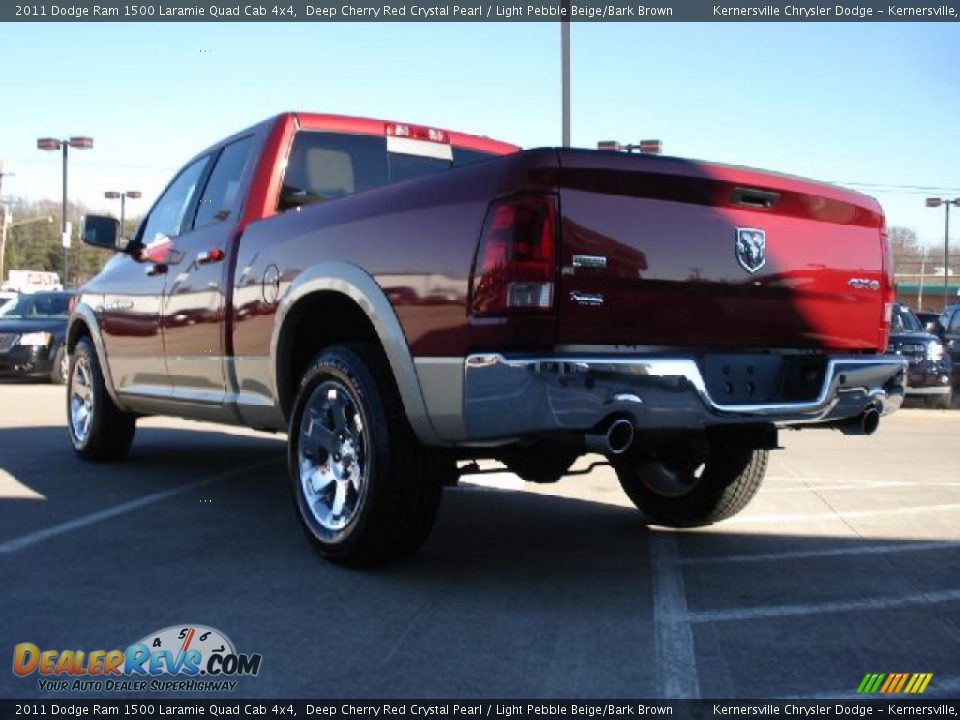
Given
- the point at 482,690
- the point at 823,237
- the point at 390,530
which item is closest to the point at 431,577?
the point at 390,530

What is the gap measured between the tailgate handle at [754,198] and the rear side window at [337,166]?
168cm

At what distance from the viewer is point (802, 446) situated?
9297 millimetres

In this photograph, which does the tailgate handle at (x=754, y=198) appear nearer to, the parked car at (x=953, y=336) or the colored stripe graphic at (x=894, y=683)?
the colored stripe graphic at (x=894, y=683)

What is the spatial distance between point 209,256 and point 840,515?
3796 millimetres

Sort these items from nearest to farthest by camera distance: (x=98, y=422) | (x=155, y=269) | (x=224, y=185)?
(x=224, y=185) → (x=155, y=269) → (x=98, y=422)

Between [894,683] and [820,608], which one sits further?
[820,608]

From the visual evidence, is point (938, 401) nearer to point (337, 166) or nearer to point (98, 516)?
point (337, 166)

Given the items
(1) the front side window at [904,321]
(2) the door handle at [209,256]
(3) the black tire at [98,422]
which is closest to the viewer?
(2) the door handle at [209,256]

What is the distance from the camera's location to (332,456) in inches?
166

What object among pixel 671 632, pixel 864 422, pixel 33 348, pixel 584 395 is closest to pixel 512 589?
pixel 671 632

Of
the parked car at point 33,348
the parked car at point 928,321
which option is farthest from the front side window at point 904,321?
the parked car at point 33,348

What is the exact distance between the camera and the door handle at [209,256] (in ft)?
16.9

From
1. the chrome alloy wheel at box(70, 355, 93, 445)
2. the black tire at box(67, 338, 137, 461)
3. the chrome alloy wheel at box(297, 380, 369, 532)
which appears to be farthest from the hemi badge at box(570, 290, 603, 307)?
the chrome alloy wheel at box(70, 355, 93, 445)

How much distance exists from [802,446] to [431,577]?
6192 millimetres
